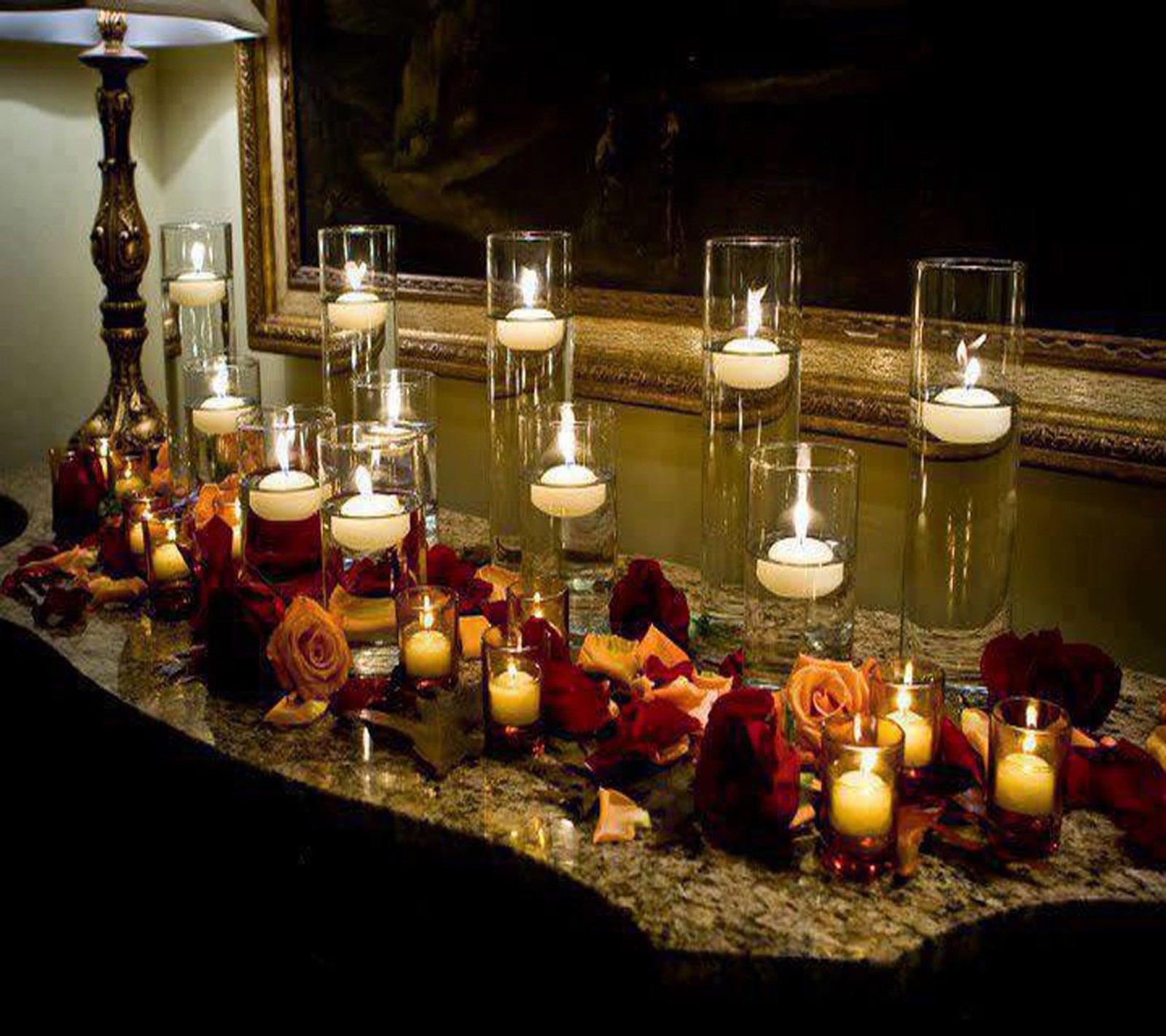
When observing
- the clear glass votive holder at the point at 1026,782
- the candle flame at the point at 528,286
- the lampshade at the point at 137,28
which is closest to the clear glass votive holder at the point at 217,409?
the candle flame at the point at 528,286

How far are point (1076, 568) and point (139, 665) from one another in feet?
3.03

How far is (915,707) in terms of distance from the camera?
921 millimetres

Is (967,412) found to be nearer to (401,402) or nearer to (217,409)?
(401,402)

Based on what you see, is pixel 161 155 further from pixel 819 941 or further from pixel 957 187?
pixel 819 941

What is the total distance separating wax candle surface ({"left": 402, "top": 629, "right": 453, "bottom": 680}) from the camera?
1.08 m

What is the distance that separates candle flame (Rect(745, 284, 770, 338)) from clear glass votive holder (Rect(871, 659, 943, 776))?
1.22 feet

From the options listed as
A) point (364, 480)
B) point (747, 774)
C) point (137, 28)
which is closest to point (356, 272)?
point (364, 480)

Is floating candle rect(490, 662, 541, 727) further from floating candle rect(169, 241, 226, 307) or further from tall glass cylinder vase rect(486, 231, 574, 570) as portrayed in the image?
floating candle rect(169, 241, 226, 307)

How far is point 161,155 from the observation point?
7.23 feet

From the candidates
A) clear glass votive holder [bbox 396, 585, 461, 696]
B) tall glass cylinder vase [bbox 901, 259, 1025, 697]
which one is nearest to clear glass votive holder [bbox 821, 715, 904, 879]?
tall glass cylinder vase [bbox 901, 259, 1025, 697]

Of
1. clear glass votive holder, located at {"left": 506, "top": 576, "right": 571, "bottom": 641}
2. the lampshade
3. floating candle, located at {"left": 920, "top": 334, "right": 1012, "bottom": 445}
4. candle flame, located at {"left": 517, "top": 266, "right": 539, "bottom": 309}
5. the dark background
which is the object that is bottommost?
clear glass votive holder, located at {"left": 506, "top": 576, "right": 571, "bottom": 641}

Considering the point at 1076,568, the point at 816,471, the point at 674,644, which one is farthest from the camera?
the point at 1076,568

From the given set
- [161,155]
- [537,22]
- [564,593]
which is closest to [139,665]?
[564,593]

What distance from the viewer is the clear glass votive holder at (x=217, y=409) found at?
4.91 ft
